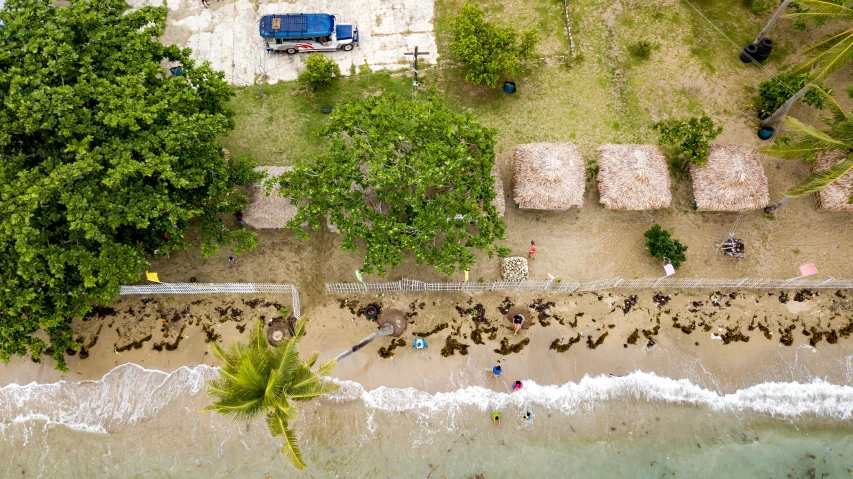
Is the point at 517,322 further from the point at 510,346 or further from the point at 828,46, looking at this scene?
the point at 828,46

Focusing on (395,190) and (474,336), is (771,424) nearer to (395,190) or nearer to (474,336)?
(474,336)

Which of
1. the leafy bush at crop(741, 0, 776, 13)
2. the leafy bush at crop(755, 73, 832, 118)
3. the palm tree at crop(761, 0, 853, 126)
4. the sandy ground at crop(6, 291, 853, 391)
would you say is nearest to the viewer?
the palm tree at crop(761, 0, 853, 126)

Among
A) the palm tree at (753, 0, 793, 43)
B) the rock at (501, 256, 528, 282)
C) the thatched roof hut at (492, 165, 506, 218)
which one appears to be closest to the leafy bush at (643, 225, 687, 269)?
the rock at (501, 256, 528, 282)

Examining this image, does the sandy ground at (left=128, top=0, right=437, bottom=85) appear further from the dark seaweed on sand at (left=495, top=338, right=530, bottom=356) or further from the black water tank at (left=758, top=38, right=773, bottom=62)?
the black water tank at (left=758, top=38, right=773, bottom=62)

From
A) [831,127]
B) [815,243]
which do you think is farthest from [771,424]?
[831,127]

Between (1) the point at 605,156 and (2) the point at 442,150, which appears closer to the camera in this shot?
(2) the point at 442,150
